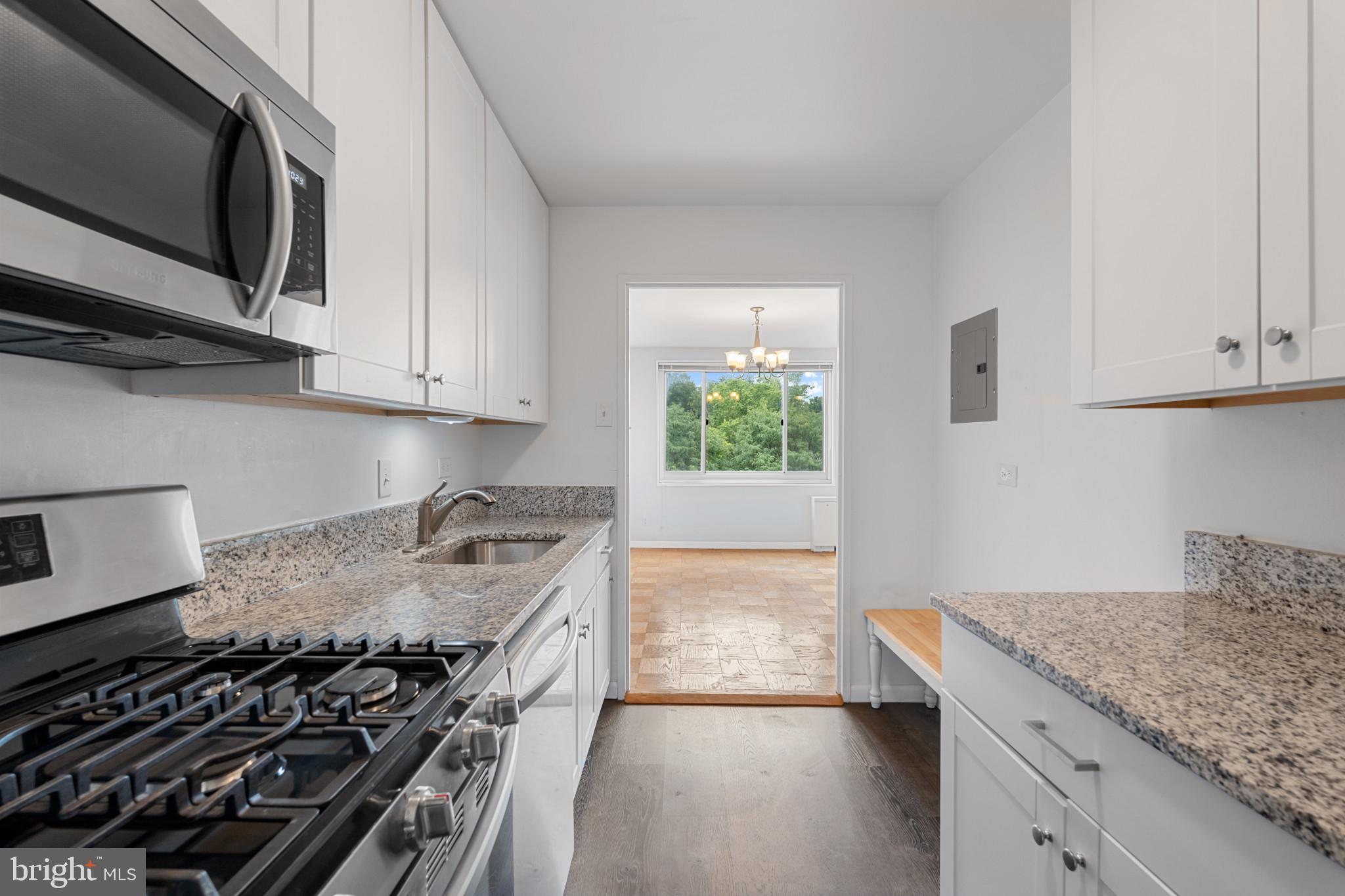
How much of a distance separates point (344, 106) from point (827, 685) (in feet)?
10.1

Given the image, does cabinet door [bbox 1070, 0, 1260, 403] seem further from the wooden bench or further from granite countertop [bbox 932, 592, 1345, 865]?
the wooden bench

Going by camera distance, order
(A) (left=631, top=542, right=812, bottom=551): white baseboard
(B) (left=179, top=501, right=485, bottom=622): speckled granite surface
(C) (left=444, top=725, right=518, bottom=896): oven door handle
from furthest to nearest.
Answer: (A) (left=631, top=542, right=812, bottom=551): white baseboard, (B) (left=179, top=501, right=485, bottom=622): speckled granite surface, (C) (left=444, top=725, right=518, bottom=896): oven door handle

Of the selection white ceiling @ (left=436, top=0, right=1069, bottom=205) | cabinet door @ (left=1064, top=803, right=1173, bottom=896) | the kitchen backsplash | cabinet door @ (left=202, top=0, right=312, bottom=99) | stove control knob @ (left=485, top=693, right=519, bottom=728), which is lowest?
cabinet door @ (left=1064, top=803, right=1173, bottom=896)

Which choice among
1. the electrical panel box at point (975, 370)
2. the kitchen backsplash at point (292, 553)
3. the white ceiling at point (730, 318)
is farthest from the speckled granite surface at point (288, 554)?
the white ceiling at point (730, 318)

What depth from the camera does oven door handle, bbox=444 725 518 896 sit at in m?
0.79

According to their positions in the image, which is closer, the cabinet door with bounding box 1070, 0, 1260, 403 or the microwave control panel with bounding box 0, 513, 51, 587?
the microwave control panel with bounding box 0, 513, 51, 587

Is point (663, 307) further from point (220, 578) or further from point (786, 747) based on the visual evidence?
point (220, 578)

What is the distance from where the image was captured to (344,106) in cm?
117

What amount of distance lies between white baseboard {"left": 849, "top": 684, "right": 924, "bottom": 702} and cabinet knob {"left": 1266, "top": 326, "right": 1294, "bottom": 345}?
8.06 ft

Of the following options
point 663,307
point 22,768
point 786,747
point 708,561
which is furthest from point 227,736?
point 708,561

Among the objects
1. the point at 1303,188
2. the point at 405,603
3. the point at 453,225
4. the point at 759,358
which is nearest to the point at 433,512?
the point at 405,603

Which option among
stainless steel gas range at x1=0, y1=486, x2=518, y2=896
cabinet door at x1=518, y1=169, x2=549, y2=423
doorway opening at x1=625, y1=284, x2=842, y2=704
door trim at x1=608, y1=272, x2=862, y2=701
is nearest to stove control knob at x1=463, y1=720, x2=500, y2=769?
stainless steel gas range at x1=0, y1=486, x2=518, y2=896

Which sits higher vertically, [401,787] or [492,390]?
[492,390]

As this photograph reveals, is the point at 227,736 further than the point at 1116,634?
No
